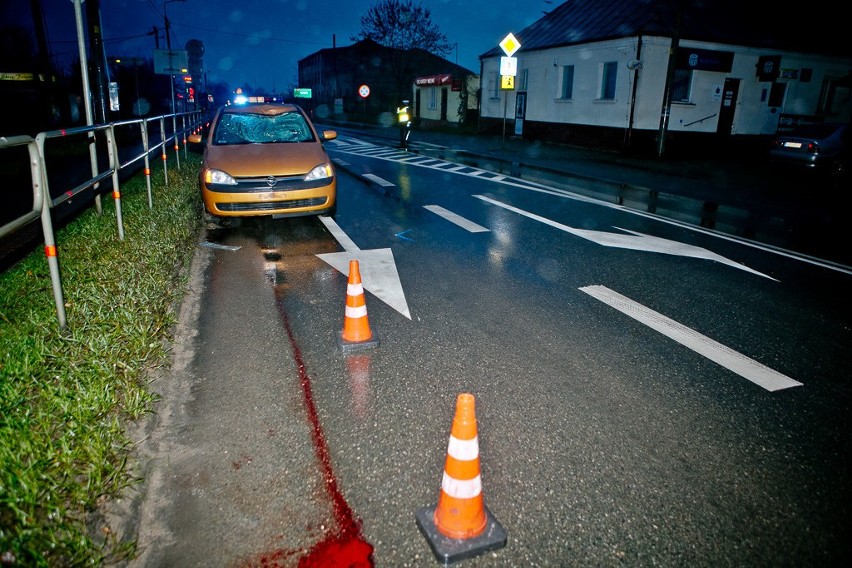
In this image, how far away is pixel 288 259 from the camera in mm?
6676

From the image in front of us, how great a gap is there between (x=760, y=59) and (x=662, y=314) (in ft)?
75.3

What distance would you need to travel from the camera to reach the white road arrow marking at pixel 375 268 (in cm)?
536

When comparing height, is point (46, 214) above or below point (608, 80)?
below

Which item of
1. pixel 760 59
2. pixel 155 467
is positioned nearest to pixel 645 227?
pixel 155 467

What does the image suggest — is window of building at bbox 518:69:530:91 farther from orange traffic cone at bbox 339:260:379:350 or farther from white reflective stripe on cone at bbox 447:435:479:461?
white reflective stripe on cone at bbox 447:435:479:461

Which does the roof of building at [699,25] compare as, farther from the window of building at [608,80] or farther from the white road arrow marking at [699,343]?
the white road arrow marking at [699,343]

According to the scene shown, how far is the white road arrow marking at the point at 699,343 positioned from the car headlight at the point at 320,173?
157 inches

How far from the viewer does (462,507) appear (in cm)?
235

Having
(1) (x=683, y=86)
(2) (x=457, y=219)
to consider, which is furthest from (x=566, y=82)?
(2) (x=457, y=219)

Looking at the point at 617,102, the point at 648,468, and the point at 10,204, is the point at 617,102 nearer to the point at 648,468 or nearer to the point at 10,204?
the point at 10,204

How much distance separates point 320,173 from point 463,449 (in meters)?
6.08

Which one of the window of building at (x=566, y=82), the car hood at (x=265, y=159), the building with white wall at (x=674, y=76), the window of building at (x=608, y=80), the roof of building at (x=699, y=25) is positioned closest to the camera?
the car hood at (x=265, y=159)

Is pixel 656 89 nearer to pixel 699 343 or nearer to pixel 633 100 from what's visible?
pixel 633 100

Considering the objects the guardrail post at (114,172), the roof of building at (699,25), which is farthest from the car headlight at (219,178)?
the roof of building at (699,25)
